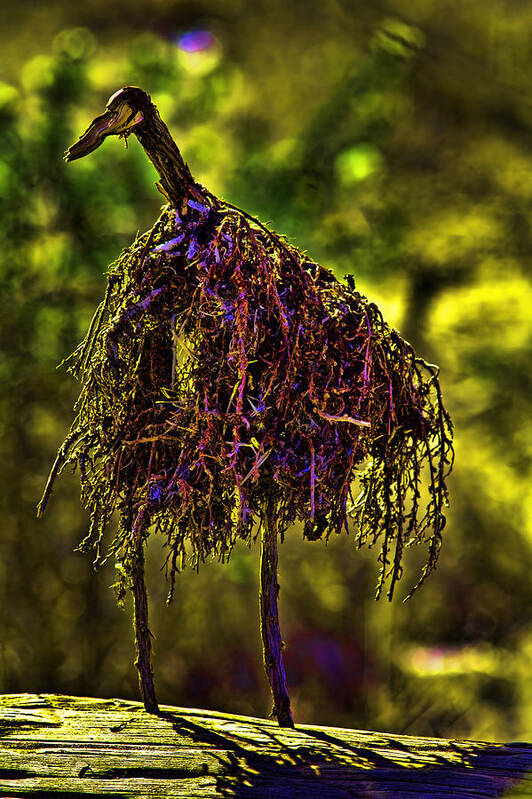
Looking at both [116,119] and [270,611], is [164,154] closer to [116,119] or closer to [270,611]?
[116,119]

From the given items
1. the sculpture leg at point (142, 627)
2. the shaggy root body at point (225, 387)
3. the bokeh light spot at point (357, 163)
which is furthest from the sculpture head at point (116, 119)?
the bokeh light spot at point (357, 163)

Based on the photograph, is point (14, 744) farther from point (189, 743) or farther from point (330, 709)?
point (330, 709)

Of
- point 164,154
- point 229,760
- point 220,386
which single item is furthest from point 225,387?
point 229,760

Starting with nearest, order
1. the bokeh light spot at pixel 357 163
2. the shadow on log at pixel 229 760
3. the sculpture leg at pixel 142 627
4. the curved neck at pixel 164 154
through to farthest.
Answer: the shadow on log at pixel 229 760, the curved neck at pixel 164 154, the sculpture leg at pixel 142 627, the bokeh light spot at pixel 357 163

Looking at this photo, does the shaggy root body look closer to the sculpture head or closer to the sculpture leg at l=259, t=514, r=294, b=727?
the sculpture leg at l=259, t=514, r=294, b=727

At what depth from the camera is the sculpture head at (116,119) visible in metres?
1.87

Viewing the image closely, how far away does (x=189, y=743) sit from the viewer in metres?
2.15

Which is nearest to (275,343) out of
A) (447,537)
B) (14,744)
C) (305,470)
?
(305,470)

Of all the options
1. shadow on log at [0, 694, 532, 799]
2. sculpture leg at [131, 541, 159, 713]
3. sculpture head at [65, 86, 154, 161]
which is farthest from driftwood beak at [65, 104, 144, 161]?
shadow on log at [0, 694, 532, 799]

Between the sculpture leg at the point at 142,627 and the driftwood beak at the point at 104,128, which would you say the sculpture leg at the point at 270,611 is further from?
the driftwood beak at the point at 104,128

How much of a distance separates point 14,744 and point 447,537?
10.7 ft

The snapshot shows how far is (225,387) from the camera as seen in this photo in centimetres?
199

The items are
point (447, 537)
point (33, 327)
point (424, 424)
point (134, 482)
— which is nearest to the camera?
point (134, 482)

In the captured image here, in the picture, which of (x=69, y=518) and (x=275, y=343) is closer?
(x=275, y=343)
